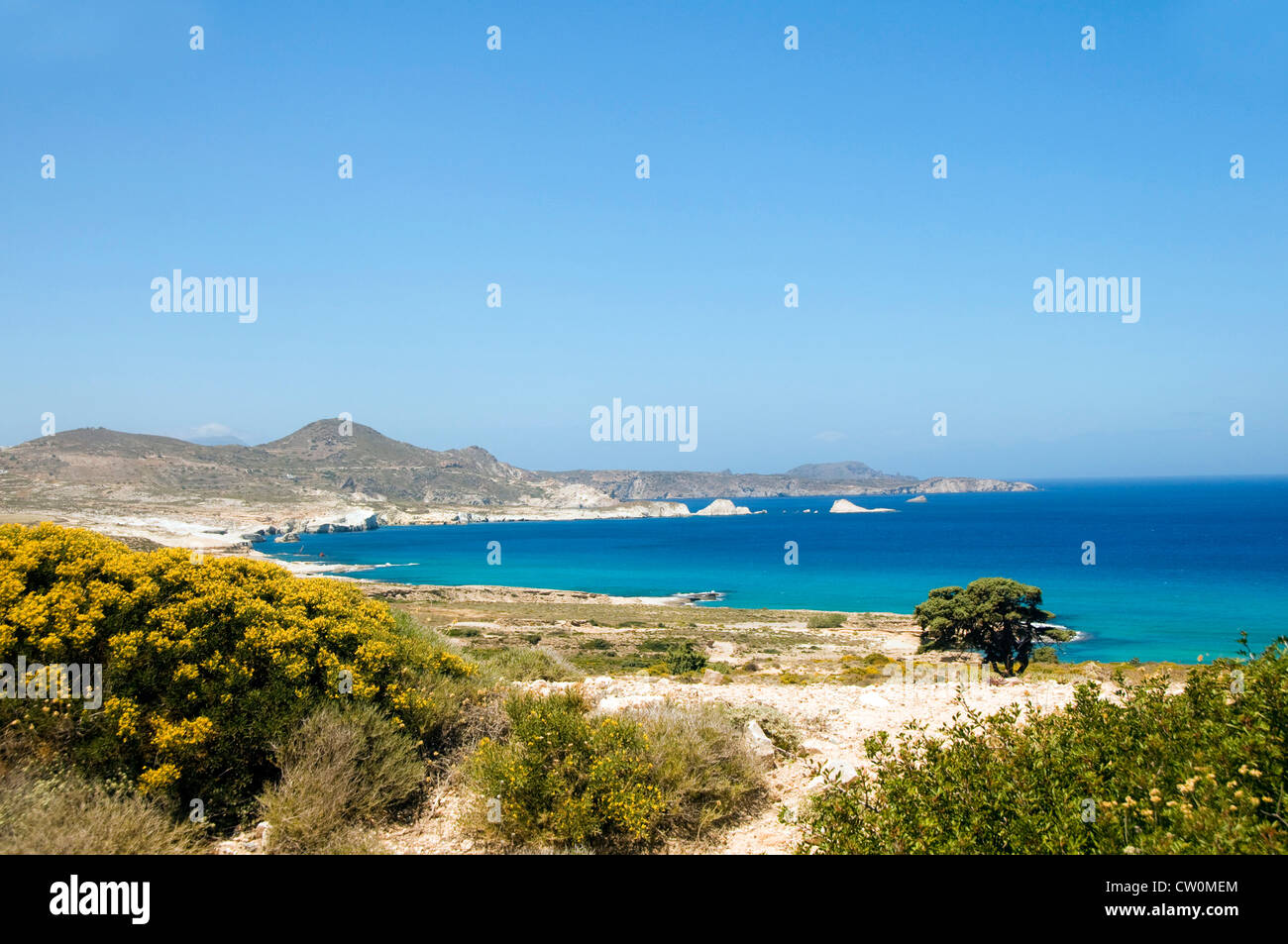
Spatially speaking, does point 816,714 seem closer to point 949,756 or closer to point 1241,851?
point 949,756

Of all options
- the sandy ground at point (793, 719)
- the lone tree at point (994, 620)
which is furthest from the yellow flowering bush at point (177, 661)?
the lone tree at point (994, 620)

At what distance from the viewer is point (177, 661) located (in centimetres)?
686

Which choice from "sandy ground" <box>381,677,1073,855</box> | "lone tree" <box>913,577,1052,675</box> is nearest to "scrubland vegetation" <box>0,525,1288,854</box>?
"sandy ground" <box>381,677,1073,855</box>

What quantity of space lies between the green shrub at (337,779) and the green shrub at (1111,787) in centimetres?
413

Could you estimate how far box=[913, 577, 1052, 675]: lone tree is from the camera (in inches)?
1148

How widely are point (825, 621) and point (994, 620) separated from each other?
64.1 ft

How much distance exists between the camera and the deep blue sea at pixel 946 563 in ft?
160

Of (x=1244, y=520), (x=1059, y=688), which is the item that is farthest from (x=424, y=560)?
(x=1244, y=520)

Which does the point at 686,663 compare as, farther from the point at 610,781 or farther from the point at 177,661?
the point at 177,661

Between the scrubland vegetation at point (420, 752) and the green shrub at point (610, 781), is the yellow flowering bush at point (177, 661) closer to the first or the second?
the scrubland vegetation at point (420, 752)

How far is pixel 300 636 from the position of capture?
7629 millimetres

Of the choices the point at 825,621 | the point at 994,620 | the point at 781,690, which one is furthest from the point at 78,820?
the point at 825,621

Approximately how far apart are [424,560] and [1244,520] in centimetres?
14663
